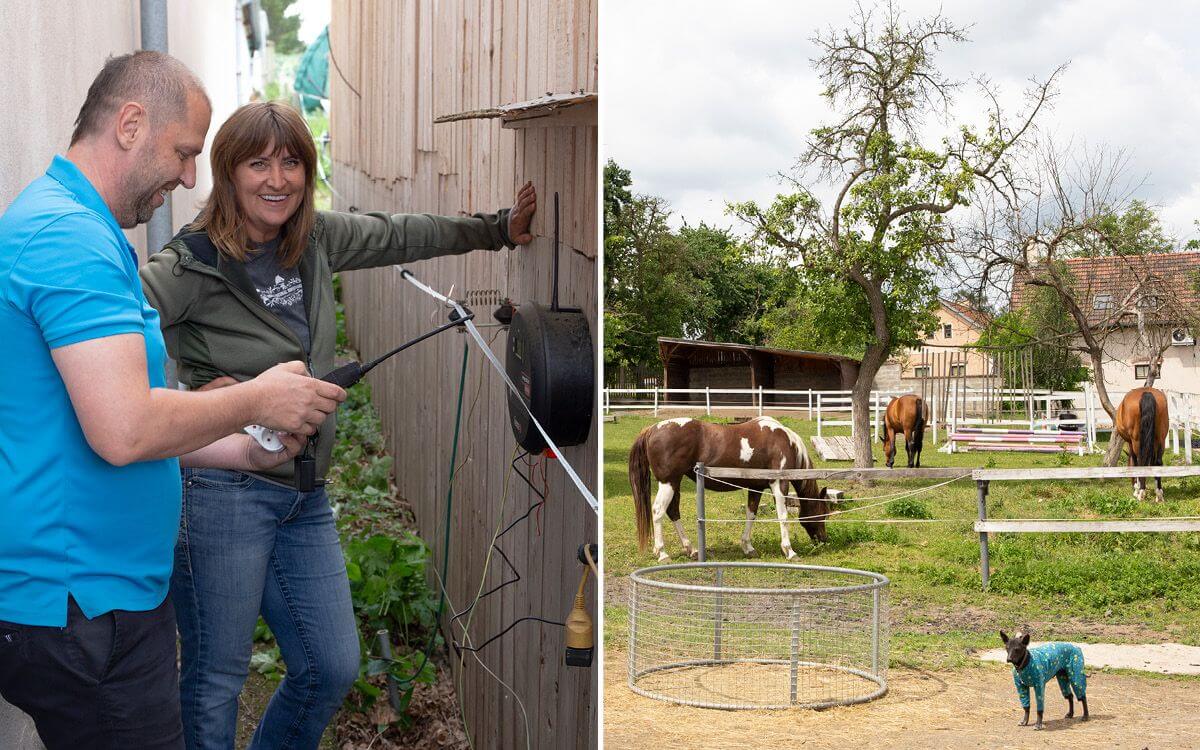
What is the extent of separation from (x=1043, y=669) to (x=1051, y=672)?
0.02 m

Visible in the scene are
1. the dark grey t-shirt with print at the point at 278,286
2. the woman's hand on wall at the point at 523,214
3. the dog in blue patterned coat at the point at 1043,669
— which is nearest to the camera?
the dark grey t-shirt with print at the point at 278,286

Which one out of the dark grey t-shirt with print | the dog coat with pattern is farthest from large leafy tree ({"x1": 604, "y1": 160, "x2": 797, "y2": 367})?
the dog coat with pattern

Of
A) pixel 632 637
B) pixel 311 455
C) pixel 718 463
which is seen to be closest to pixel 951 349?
pixel 718 463

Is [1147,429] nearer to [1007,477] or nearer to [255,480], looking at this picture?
[1007,477]

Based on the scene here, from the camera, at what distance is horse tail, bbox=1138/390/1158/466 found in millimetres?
2254

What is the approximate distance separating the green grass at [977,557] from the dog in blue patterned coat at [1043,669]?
0.16 m

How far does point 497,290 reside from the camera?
222cm

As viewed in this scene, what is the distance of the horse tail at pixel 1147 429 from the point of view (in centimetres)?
225

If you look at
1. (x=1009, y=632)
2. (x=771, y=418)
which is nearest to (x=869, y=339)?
(x=771, y=418)

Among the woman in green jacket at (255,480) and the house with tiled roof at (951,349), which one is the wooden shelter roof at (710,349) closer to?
the house with tiled roof at (951,349)

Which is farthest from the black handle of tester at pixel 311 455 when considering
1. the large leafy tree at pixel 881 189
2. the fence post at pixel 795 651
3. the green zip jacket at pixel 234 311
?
the fence post at pixel 795 651

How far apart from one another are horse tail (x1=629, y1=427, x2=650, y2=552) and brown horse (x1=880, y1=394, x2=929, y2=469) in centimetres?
53

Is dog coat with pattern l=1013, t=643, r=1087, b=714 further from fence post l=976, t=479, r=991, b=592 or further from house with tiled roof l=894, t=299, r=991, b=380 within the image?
house with tiled roof l=894, t=299, r=991, b=380

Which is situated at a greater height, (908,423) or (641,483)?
(908,423)
